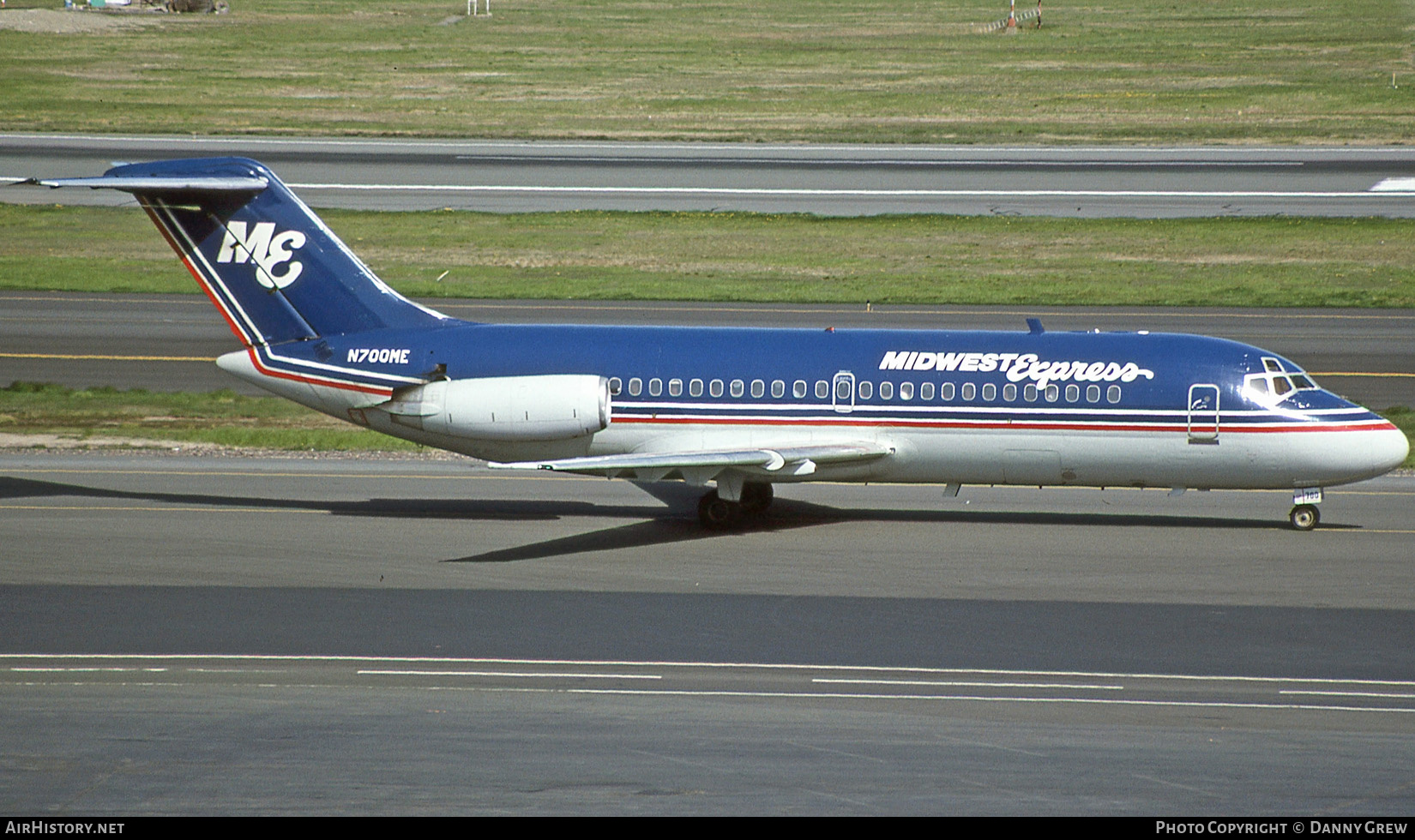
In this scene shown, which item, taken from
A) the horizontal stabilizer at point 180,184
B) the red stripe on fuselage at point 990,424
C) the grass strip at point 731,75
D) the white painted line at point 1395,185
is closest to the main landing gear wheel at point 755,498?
the red stripe on fuselage at point 990,424

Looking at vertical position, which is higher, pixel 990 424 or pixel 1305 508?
pixel 990 424

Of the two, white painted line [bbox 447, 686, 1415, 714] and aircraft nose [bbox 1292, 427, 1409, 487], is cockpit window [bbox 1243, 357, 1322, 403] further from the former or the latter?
white painted line [bbox 447, 686, 1415, 714]

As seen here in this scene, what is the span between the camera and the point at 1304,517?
27.8 meters

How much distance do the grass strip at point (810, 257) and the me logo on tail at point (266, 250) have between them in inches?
862

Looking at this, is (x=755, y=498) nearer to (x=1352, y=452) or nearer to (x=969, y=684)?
(x=969, y=684)

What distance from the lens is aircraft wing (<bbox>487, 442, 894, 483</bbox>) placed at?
25656mm

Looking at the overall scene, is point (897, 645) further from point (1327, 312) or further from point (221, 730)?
point (1327, 312)

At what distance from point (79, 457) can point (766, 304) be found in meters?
23.0

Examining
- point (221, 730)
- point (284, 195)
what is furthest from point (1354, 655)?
point (284, 195)

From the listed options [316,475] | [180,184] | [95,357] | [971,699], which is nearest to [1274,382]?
[971,699]

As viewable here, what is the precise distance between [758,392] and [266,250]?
31.1 feet

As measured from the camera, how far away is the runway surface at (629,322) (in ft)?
134

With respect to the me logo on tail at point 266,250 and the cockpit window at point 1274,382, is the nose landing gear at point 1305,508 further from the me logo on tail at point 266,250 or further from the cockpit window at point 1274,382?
the me logo on tail at point 266,250

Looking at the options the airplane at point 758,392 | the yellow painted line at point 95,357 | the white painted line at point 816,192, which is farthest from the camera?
the white painted line at point 816,192
